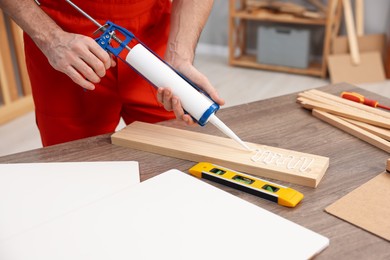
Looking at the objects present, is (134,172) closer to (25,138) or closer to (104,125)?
(104,125)

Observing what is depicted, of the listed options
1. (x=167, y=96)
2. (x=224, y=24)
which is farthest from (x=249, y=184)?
(x=224, y=24)

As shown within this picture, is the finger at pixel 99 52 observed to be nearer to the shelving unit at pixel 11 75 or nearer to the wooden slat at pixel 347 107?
the wooden slat at pixel 347 107

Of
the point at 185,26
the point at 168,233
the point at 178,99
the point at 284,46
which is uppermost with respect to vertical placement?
the point at 185,26

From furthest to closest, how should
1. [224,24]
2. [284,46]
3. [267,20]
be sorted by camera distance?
[224,24]
[267,20]
[284,46]

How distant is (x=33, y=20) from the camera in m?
0.87

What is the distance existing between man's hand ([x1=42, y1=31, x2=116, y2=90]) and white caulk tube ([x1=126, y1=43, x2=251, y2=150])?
0.05m

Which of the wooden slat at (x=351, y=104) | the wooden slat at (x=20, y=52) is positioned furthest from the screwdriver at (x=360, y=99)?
the wooden slat at (x=20, y=52)

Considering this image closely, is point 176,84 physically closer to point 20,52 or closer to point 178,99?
point 178,99

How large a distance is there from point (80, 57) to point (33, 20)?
0.56 feet

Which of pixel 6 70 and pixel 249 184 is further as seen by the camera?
pixel 6 70

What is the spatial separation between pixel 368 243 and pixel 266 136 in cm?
33

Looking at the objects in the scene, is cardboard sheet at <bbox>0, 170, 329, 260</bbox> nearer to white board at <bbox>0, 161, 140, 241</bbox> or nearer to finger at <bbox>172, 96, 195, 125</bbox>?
white board at <bbox>0, 161, 140, 241</bbox>

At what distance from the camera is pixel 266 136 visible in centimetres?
84

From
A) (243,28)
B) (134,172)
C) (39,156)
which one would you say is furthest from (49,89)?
(243,28)
